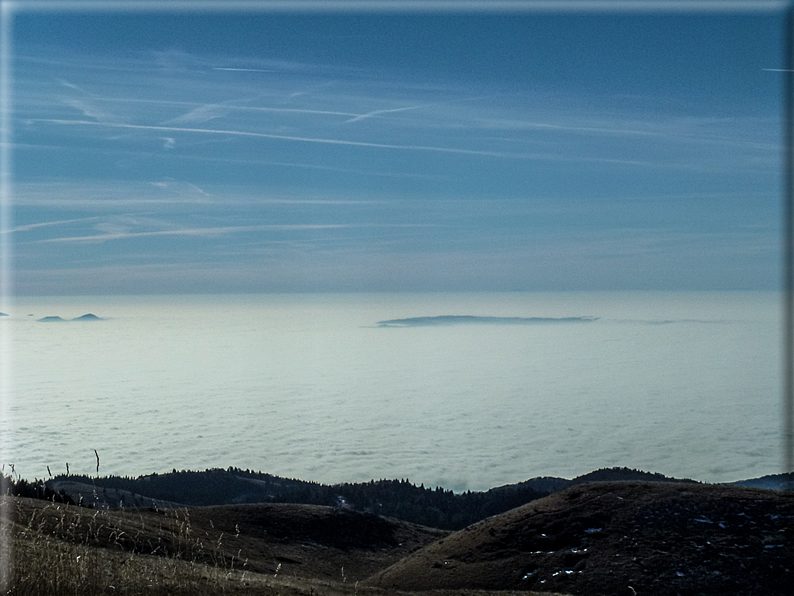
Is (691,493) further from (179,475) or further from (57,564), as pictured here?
(179,475)

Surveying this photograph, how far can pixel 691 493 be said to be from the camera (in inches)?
1242

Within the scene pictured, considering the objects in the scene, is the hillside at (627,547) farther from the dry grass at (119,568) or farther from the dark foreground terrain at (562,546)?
the dry grass at (119,568)

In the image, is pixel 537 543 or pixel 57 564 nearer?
pixel 57 564

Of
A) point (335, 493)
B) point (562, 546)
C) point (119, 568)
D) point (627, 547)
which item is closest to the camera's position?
point (119, 568)

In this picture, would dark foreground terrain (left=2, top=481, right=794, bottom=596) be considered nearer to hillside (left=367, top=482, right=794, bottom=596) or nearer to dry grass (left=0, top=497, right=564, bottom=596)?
hillside (left=367, top=482, right=794, bottom=596)

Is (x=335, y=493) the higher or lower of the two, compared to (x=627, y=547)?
lower

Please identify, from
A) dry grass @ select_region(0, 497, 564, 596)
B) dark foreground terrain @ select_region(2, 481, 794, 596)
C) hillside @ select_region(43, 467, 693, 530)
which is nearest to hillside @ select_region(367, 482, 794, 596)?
dark foreground terrain @ select_region(2, 481, 794, 596)

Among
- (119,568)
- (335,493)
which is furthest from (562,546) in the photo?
(335,493)

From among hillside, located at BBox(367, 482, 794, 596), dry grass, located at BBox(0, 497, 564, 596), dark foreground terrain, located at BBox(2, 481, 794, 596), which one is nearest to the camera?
dry grass, located at BBox(0, 497, 564, 596)

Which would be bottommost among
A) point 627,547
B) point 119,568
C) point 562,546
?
point 562,546

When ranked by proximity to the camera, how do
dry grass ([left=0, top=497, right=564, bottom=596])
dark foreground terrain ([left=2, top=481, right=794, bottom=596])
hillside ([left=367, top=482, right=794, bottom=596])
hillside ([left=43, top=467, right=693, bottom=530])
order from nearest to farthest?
dry grass ([left=0, top=497, right=564, bottom=596]) → dark foreground terrain ([left=2, top=481, right=794, bottom=596]) → hillside ([left=367, top=482, right=794, bottom=596]) → hillside ([left=43, top=467, right=693, bottom=530])

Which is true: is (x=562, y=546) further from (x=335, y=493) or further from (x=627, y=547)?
(x=335, y=493)

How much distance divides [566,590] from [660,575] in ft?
11.8

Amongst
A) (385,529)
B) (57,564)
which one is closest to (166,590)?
(57,564)
